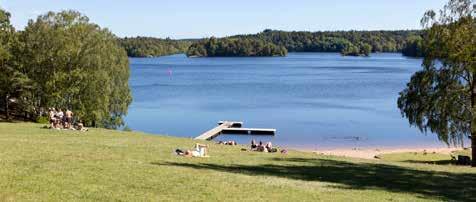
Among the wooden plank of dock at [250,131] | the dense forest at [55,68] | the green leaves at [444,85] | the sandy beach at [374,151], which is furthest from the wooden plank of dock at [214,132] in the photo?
the green leaves at [444,85]

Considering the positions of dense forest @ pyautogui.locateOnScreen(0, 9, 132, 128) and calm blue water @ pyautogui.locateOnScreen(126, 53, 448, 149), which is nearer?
dense forest @ pyautogui.locateOnScreen(0, 9, 132, 128)

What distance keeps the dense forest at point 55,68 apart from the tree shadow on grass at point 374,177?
28.6m

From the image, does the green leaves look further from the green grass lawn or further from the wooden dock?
the wooden dock

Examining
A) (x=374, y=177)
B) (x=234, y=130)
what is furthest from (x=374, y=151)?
(x=374, y=177)

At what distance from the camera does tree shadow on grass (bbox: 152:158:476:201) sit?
17734mm

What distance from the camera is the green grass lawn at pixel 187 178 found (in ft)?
44.3

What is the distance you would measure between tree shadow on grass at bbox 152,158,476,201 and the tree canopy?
7774 millimetres

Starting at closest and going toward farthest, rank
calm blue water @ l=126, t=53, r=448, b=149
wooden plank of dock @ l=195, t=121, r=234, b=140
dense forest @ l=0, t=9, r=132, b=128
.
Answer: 1. dense forest @ l=0, t=9, r=132, b=128
2. wooden plank of dock @ l=195, t=121, r=234, b=140
3. calm blue water @ l=126, t=53, r=448, b=149

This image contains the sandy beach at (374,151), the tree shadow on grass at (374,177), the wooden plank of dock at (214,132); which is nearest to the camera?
the tree shadow on grass at (374,177)

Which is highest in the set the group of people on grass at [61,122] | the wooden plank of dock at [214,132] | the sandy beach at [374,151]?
the group of people on grass at [61,122]

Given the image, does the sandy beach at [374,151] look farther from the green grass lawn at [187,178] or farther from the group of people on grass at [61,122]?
the green grass lawn at [187,178]

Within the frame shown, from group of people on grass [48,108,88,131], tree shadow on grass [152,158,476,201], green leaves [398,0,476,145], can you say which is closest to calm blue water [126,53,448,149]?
green leaves [398,0,476,145]

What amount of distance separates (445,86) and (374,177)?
14.6 meters

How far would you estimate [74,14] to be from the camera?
50781 millimetres
